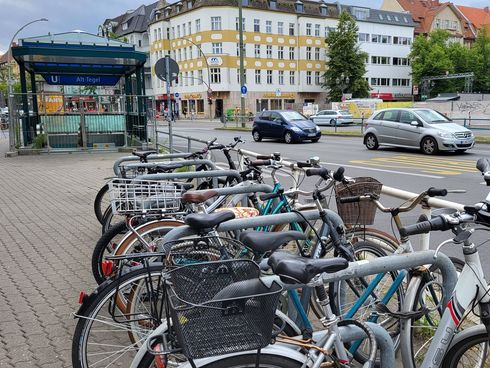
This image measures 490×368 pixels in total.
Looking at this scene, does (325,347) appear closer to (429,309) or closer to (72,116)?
(429,309)

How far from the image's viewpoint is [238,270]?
1.83m

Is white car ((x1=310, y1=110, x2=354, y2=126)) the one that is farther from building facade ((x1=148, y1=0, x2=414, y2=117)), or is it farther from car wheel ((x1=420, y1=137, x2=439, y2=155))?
building facade ((x1=148, y1=0, x2=414, y2=117))

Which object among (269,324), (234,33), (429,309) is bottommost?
(429,309)

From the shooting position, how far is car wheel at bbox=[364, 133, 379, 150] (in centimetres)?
1800

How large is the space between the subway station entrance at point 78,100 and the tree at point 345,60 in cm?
4801

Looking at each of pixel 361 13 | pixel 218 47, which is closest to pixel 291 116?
pixel 218 47

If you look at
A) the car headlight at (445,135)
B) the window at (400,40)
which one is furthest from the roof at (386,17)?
the car headlight at (445,135)

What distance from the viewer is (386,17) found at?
72.9 meters

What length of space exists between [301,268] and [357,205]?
1849 millimetres

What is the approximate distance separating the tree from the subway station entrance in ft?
158

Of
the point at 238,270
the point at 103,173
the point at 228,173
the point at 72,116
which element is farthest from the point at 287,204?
the point at 72,116

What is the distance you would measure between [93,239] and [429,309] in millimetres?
4562

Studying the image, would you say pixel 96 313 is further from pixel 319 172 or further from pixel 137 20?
pixel 137 20

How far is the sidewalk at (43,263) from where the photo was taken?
11.3 feet
